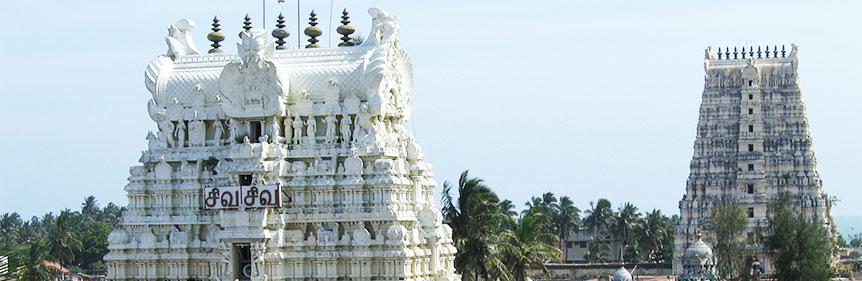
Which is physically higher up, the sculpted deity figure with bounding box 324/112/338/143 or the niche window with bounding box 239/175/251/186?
the sculpted deity figure with bounding box 324/112/338/143

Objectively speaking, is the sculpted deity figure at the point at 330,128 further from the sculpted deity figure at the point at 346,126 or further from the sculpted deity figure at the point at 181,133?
the sculpted deity figure at the point at 181,133

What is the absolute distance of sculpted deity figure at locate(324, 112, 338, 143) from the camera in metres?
50.7

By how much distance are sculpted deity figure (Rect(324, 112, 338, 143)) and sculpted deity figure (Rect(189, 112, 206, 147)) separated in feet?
14.1

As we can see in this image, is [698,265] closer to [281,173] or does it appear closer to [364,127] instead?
[364,127]

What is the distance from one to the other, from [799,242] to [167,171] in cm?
3699

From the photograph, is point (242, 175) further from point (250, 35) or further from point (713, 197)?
point (713, 197)

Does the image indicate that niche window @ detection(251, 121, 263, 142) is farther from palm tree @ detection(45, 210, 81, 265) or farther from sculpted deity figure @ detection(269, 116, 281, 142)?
palm tree @ detection(45, 210, 81, 265)

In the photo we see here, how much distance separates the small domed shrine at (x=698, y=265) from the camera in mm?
85250

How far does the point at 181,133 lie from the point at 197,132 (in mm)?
557

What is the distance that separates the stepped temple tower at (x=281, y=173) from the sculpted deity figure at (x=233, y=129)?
0.03m

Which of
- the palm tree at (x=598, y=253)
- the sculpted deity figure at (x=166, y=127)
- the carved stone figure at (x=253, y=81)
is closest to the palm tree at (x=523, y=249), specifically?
the carved stone figure at (x=253, y=81)

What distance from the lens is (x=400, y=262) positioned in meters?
49.7

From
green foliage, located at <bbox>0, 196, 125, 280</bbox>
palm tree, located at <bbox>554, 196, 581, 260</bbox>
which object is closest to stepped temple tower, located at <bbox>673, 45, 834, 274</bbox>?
palm tree, located at <bbox>554, 196, 581, 260</bbox>

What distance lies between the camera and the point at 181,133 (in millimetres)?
52344
